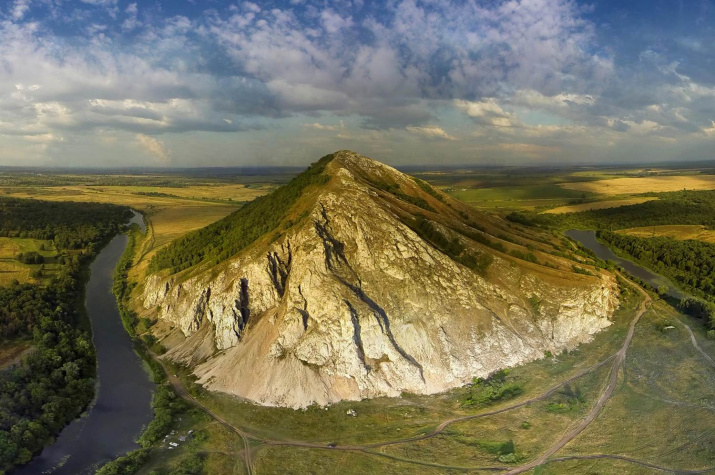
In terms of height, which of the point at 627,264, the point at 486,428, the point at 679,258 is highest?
the point at 679,258

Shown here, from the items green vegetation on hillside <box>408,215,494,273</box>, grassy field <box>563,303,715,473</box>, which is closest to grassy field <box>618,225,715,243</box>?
grassy field <box>563,303,715,473</box>

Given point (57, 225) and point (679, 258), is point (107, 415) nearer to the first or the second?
point (57, 225)

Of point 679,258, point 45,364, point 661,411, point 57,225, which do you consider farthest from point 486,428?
point 57,225

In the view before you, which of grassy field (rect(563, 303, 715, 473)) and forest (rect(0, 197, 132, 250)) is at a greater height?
forest (rect(0, 197, 132, 250))

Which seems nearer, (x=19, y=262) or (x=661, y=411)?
(x=661, y=411)

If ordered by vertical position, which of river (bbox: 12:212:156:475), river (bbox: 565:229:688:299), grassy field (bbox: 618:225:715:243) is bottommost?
river (bbox: 12:212:156:475)

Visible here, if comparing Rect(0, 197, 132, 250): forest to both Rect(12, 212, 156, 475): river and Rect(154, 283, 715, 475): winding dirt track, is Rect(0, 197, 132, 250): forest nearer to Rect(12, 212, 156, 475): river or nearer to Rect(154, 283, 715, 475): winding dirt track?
Rect(12, 212, 156, 475): river

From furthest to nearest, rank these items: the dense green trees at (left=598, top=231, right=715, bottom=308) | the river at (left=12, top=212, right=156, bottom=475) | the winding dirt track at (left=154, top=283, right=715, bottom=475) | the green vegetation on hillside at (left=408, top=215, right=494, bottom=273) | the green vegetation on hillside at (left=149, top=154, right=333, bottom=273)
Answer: the dense green trees at (left=598, top=231, right=715, bottom=308) → the green vegetation on hillside at (left=149, top=154, right=333, bottom=273) → the green vegetation on hillside at (left=408, top=215, right=494, bottom=273) → the river at (left=12, top=212, right=156, bottom=475) → the winding dirt track at (left=154, top=283, right=715, bottom=475)
